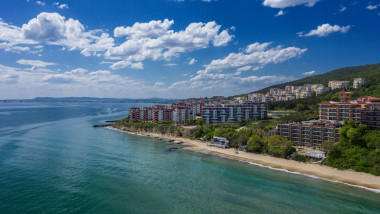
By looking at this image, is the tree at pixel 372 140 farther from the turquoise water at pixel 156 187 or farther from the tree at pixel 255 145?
the tree at pixel 255 145

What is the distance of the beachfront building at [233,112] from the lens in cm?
5038

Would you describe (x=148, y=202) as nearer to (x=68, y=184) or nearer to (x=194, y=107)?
(x=68, y=184)

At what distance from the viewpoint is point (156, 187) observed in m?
19.1

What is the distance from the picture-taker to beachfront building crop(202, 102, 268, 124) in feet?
165

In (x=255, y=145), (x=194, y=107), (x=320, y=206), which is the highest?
(x=194, y=107)

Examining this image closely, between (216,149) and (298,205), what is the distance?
16480 mm

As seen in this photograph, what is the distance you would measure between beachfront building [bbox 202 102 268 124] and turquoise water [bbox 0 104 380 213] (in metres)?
22.3

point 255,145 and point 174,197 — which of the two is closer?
point 174,197

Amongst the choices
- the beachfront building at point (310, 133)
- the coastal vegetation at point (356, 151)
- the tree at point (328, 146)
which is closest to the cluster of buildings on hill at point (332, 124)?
the beachfront building at point (310, 133)

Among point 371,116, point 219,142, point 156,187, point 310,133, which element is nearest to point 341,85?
point 371,116

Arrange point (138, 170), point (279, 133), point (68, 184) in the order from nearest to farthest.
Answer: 1. point (68, 184)
2. point (138, 170)
3. point (279, 133)

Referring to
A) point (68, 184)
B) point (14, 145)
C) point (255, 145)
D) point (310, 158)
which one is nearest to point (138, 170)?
point (68, 184)

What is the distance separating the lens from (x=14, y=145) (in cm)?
3195

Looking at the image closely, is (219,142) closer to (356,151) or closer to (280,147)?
(280,147)
